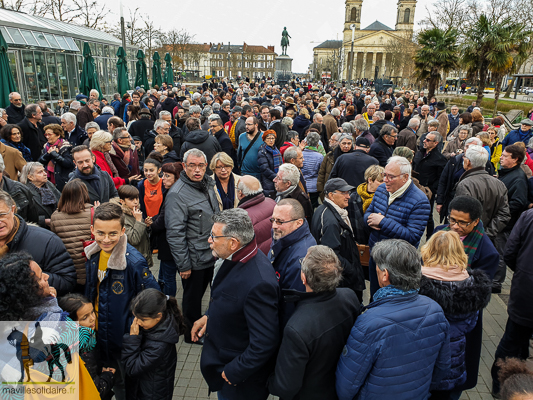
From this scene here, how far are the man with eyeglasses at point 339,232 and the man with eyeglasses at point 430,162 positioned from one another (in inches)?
142

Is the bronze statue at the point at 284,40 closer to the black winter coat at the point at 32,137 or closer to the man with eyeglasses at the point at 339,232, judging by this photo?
the black winter coat at the point at 32,137

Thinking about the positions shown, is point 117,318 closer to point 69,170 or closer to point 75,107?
point 69,170

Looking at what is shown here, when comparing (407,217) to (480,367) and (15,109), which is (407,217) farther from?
(15,109)

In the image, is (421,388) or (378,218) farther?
(378,218)

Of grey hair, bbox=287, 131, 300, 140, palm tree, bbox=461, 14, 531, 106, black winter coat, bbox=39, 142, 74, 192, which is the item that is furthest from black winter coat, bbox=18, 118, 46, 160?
palm tree, bbox=461, 14, 531, 106

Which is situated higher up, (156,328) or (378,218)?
(378,218)

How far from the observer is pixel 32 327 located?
1.96 m

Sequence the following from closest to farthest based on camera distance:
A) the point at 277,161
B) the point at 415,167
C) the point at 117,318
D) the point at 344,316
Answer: the point at 344,316 → the point at 117,318 → the point at 277,161 → the point at 415,167

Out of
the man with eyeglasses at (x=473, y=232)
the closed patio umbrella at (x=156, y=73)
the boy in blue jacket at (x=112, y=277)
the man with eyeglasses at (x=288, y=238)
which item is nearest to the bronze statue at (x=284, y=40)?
the closed patio umbrella at (x=156, y=73)

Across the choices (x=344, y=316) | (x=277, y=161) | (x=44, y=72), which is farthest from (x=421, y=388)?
(x=44, y=72)

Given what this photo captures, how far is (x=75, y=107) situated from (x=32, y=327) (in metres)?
8.77

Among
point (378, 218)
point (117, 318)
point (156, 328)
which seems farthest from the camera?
point (378, 218)

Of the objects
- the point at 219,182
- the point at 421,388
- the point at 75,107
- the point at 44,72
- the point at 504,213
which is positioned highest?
the point at 44,72

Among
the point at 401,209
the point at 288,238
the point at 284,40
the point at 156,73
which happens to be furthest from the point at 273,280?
the point at 284,40
